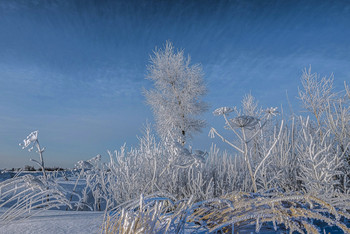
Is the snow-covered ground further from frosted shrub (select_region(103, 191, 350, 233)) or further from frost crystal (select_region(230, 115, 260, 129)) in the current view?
frost crystal (select_region(230, 115, 260, 129))

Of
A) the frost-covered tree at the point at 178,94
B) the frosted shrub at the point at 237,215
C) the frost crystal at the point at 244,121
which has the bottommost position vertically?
the frosted shrub at the point at 237,215

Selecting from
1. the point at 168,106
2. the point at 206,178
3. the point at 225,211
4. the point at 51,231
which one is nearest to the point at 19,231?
the point at 51,231

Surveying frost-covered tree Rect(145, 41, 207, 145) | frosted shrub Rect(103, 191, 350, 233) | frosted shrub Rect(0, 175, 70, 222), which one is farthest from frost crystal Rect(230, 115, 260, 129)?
frost-covered tree Rect(145, 41, 207, 145)

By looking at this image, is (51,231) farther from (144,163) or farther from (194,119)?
(194,119)

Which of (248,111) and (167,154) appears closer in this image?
(167,154)

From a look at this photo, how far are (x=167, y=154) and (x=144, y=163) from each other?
14.9 inches

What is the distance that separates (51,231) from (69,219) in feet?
0.67

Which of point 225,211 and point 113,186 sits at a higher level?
point 113,186

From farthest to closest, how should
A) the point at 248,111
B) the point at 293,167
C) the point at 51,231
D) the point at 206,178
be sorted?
the point at 248,111
the point at 206,178
the point at 293,167
the point at 51,231

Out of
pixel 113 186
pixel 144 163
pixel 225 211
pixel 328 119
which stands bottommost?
pixel 225 211

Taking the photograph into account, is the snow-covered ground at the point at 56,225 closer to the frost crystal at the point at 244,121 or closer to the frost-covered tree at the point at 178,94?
A: the frost crystal at the point at 244,121

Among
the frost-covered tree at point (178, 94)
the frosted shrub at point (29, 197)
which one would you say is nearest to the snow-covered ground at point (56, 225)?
the frosted shrub at point (29, 197)

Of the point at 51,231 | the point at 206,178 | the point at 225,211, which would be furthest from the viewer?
the point at 206,178

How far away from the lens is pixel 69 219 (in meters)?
1.82
